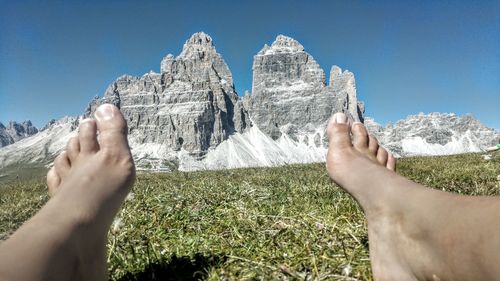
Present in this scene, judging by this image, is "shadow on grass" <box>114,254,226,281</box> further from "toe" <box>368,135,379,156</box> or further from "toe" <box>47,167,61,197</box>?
"toe" <box>368,135,379,156</box>

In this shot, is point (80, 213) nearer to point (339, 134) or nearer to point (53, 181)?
point (53, 181)

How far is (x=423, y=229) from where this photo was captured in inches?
103

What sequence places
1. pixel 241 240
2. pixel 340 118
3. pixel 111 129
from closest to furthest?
pixel 241 240
pixel 111 129
pixel 340 118

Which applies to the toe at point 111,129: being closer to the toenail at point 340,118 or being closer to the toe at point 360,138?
the toenail at point 340,118

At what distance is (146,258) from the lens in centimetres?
347

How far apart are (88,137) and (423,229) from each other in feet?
11.8

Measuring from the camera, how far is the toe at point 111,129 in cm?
441

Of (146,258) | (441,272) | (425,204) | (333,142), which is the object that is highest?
(333,142)

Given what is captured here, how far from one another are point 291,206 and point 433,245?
3.03 metres

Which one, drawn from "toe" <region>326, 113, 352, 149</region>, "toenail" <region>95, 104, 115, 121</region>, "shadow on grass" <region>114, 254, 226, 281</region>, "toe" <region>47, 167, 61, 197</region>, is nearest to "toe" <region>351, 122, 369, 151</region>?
"toe" <region>326, 113, 352, 149</region>

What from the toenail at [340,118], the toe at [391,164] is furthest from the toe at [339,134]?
the toe at [391,164]

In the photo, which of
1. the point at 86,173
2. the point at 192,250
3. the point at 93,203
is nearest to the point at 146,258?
the point at 192,250

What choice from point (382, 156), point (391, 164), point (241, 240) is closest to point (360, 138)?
point (382, 156)

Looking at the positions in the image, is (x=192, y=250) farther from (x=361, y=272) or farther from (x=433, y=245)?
(x=433, y=245)
